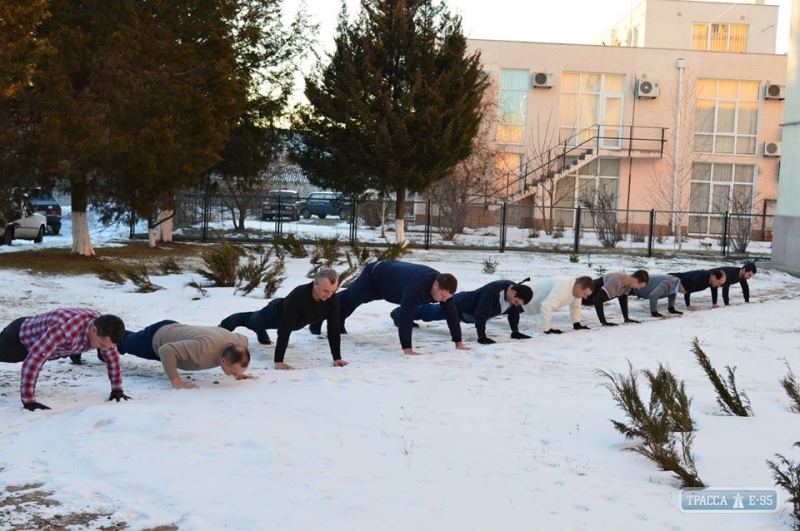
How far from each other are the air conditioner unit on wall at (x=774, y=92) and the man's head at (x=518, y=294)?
34.3 metres

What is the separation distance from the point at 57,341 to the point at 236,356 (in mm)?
1389

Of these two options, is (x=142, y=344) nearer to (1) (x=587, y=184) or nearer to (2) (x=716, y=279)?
(2) (x=716, y=279)

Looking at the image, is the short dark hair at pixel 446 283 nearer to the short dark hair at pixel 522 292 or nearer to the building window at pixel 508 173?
the short dark hair at pixel 522 292

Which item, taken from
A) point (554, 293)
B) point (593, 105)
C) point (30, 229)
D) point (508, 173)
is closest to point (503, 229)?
point (508, 173)

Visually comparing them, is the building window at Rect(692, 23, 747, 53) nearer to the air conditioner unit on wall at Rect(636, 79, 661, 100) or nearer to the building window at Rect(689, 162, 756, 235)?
the building window at Rect(689, 162, 756, 235)

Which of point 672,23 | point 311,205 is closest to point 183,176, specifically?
point 311,205

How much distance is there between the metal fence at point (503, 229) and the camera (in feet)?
99.0

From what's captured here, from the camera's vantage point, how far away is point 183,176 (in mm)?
22031

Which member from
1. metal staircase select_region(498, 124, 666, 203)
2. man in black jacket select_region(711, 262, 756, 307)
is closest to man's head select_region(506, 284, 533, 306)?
man in black jacket select_region(711, 262, 756, 307)

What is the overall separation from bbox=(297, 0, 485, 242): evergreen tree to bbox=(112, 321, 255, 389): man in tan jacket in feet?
56.9

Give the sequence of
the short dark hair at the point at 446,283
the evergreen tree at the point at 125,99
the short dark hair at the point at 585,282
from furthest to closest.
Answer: the evergreen tree at the point at 125,99
the short dark hair at the point at 585,282
the short dark hair at the point at 446,283

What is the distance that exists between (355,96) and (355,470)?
2071 centimetres

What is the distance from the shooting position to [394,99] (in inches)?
1032

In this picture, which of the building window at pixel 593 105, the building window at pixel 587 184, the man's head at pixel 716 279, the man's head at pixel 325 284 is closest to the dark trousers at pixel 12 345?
the man's head at pixel 325 284
